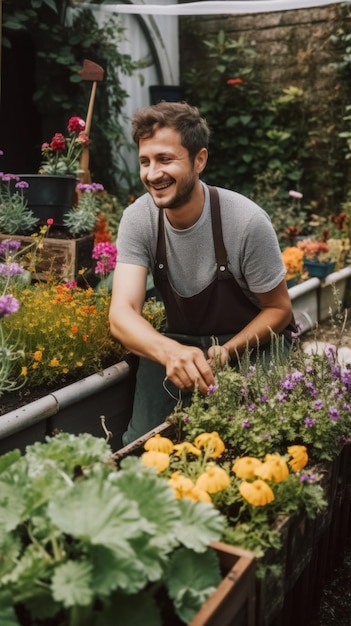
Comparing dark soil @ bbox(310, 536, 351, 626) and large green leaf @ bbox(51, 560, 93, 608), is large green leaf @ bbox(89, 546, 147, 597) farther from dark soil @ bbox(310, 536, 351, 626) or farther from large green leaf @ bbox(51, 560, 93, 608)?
dark soil @ bbox(310, 536, 351, 626)

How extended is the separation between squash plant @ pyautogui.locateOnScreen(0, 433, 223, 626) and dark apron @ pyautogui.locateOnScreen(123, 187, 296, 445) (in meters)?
1.35

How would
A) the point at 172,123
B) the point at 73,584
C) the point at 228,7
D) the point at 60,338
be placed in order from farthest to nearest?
the point at 228,7 < the point at 60,338 < the point at 172,123 < the point at 73,584

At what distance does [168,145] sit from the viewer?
266cm

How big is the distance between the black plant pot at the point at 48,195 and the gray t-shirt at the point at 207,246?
1.22 meters

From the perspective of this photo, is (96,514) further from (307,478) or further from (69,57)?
(69,57)

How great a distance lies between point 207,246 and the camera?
283cm

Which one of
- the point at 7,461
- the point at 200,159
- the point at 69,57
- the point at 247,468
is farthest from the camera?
the point at 69,57

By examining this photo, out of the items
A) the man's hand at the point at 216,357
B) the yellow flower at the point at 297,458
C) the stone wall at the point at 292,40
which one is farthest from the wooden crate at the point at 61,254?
the stone wall at the point at 292,40

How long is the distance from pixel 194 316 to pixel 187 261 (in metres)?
0.23

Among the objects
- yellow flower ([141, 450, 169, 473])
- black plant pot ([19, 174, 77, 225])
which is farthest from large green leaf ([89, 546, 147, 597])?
black plant pot ([19, 174, 77, 225])

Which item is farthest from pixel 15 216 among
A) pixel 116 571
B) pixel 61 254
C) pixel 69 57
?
pixel 116 571

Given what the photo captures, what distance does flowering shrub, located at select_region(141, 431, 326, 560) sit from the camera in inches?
63.2

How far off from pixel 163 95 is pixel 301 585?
18.9 feet

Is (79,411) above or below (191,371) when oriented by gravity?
below
